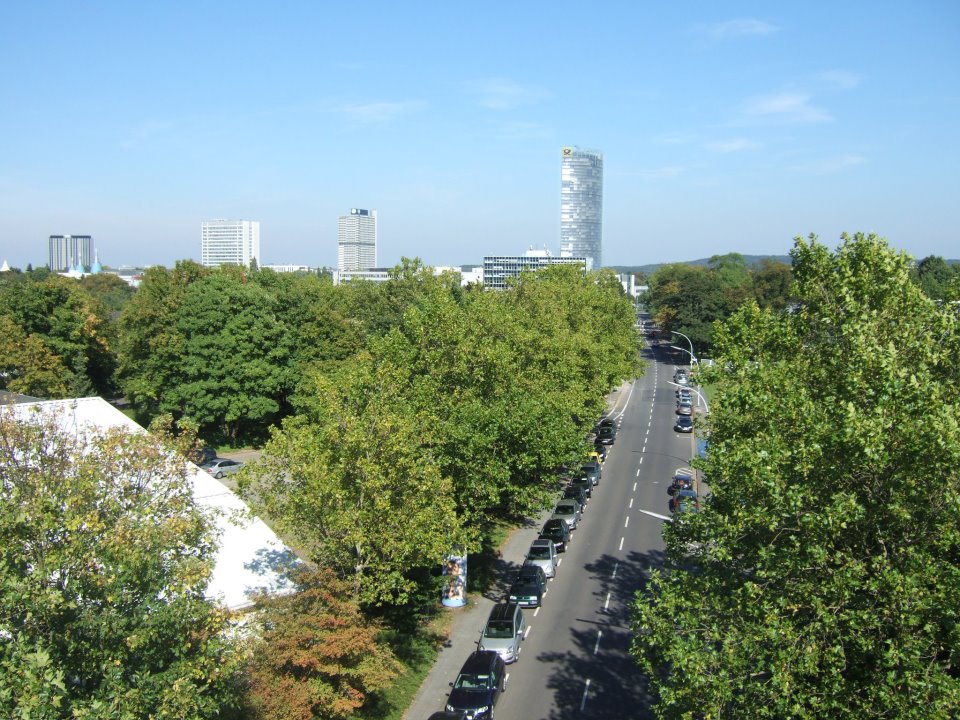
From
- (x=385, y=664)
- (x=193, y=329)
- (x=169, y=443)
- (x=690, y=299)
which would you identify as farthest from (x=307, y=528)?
(x=690, y=299)

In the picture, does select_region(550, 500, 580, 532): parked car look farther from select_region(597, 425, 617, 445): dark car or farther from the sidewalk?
select_region(597, 425, 617, 445): dark car

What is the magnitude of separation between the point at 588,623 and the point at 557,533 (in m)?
6.58

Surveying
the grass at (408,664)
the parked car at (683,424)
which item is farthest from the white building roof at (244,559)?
the parked car at (683,424)

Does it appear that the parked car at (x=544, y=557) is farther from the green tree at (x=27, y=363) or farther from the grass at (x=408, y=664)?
the green tree at (x=27, y=363)

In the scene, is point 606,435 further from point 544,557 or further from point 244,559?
point 244,559

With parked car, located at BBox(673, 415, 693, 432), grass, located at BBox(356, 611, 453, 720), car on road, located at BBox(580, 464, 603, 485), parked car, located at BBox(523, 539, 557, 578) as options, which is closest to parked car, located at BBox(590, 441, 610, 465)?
car on road, located at BBox(580, 464, 603, 485)

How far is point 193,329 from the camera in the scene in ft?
149

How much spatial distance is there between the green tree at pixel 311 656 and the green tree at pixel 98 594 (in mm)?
2486

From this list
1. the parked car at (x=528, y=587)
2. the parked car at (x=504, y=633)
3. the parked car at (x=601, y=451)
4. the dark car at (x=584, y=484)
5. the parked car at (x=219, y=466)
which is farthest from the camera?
the parked car at (x=601, y=451)

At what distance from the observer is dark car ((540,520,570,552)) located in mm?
30172

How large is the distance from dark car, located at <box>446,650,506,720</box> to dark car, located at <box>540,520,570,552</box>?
33.4 feet

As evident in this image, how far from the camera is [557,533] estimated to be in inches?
1193

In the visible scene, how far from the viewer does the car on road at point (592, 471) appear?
39.3 meters

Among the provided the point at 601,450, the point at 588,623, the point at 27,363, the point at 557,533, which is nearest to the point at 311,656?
the point at 588,623
